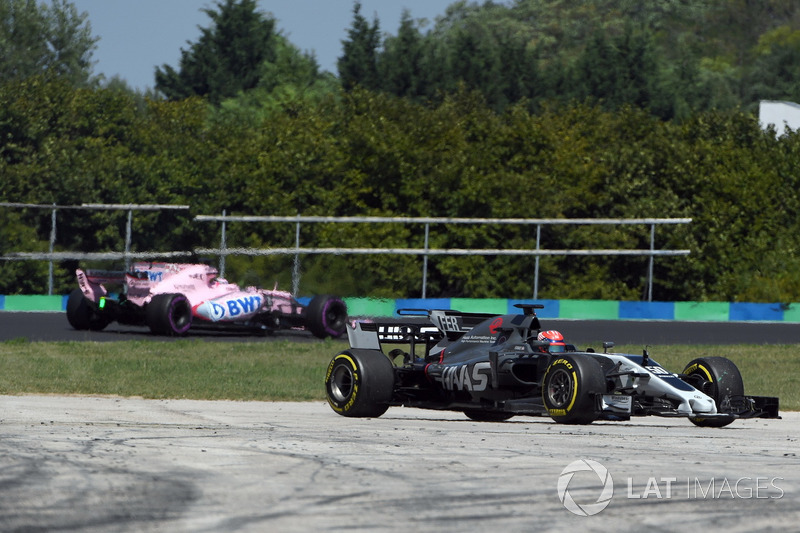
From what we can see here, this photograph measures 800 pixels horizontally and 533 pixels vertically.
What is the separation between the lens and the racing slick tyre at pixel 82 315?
26.9 metres

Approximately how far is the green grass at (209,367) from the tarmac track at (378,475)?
161 inches

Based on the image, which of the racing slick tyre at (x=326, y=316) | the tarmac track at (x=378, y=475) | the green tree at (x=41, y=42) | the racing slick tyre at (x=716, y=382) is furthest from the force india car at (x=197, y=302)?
the green tree at (x=41, y=42)

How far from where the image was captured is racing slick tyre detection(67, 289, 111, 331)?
26875 millimetres

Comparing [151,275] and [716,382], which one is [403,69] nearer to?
[151,275]

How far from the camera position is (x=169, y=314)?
83.9 feet

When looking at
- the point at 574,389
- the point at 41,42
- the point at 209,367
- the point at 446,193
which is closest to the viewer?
the point at 574,389

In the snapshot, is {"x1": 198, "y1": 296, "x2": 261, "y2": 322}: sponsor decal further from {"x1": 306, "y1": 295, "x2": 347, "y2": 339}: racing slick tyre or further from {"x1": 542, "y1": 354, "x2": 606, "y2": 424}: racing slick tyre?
{"x1": 542, "y1": 354, "x2": 606, "y2": 424}: racing slick tyre

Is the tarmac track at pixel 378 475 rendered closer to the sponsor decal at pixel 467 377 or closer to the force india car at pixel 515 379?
the force india car at pixel 515 379

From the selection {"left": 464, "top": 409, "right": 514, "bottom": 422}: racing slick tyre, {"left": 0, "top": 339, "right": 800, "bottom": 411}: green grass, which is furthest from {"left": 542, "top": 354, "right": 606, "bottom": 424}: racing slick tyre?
{"left": 0, "top": 339, "right": 800, "bottom": 411}: green grass

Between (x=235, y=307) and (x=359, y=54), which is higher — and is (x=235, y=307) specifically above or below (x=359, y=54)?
below

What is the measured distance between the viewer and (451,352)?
45.3 ft

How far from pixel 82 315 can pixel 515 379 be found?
53.2 feet

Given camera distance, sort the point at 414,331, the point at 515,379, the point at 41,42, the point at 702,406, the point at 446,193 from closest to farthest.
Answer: the point at 702,406, the point at 515,379, the point at 414,331, the point at 446,193, the point at 41,42

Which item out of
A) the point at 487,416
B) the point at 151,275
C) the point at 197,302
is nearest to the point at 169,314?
the point at 197,302
